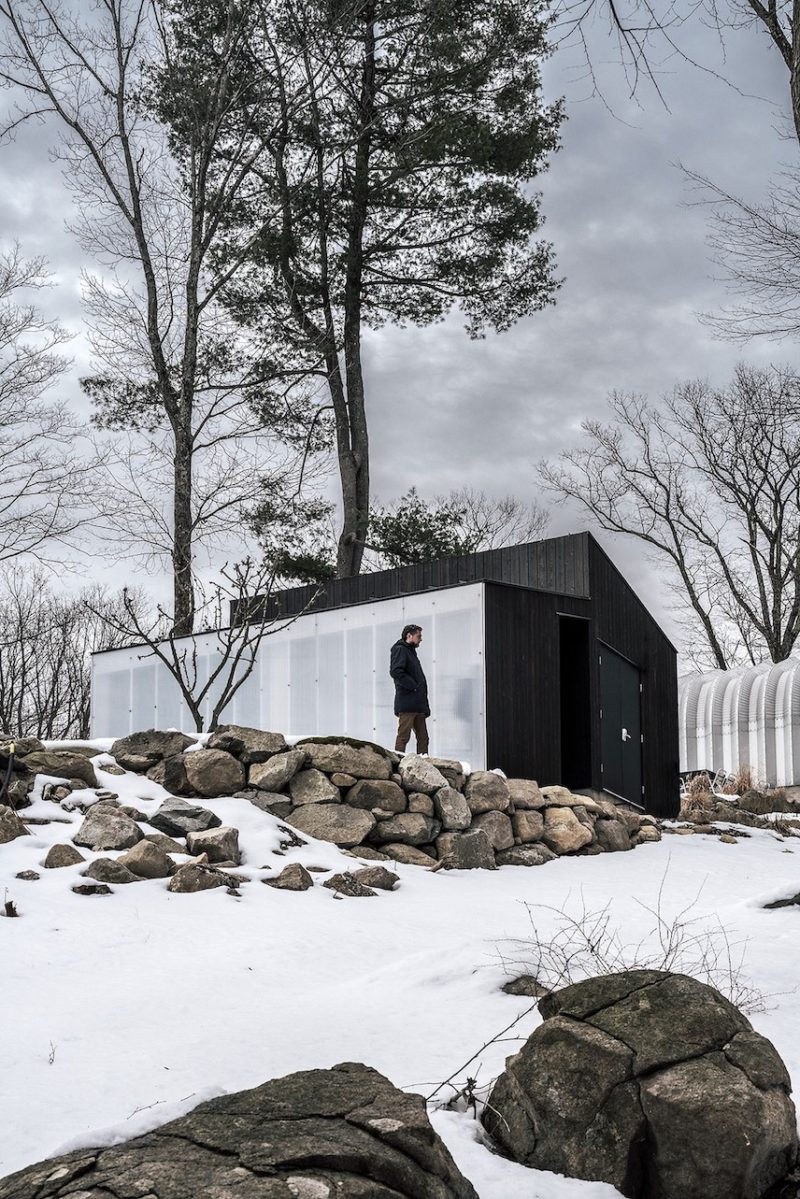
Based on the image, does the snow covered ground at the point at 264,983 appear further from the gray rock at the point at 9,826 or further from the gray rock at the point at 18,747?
the gray rock at the point at 18,747

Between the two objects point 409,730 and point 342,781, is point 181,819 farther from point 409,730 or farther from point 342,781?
point 409,730

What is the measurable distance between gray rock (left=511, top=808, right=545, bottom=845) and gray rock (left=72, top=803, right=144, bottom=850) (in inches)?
168

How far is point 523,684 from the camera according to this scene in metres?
13.2

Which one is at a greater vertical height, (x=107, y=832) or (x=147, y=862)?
(x=107, y=832)

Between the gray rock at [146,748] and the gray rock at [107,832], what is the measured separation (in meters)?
1.54

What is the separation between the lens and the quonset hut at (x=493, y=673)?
→ 12938 millimetres

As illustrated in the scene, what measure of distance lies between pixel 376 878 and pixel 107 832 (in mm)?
1943

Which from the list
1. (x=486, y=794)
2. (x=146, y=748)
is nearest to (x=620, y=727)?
(x=486, y=794)

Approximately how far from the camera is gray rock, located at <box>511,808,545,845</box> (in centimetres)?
1058

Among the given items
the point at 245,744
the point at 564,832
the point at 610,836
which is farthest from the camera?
the point at 610,836

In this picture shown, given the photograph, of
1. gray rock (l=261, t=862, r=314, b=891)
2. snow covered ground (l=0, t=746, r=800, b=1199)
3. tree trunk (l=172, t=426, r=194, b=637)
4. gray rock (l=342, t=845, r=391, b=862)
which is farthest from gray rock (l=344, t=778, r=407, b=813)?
tree trunk (l=172, t=426, r=194, b=637)

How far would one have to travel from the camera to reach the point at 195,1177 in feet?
7.50

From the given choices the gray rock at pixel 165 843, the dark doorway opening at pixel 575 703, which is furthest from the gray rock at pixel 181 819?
the dark doorway opening at pixel 575 703

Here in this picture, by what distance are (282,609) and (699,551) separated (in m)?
11.7
